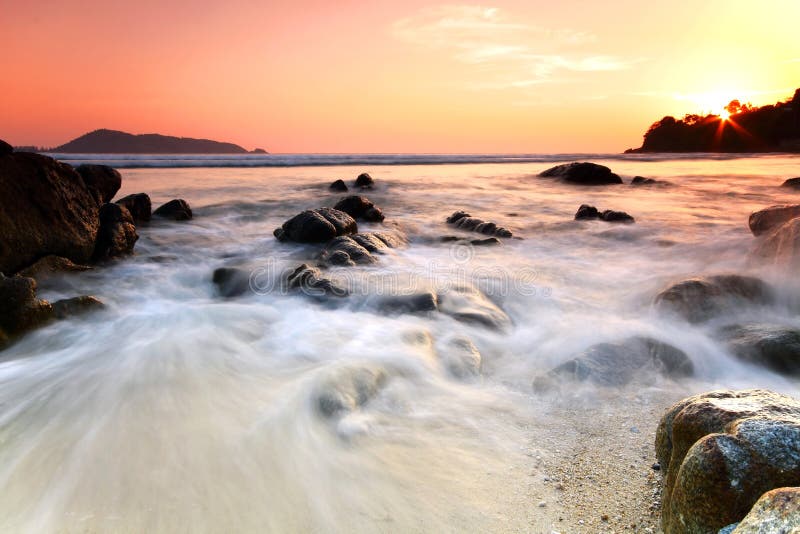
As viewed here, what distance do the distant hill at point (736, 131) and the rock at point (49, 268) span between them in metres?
60.1

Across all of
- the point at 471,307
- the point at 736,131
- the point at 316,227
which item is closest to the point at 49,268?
the point at 316,227

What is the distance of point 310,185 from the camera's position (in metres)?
14.9

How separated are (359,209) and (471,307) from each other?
4.97 meters

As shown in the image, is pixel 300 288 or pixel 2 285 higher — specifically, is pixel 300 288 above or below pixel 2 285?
below

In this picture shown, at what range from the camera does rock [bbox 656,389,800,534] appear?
1.46 meters

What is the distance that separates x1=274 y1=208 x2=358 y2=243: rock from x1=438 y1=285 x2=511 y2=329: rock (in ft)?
8.79

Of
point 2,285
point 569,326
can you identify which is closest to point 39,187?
point 2,285

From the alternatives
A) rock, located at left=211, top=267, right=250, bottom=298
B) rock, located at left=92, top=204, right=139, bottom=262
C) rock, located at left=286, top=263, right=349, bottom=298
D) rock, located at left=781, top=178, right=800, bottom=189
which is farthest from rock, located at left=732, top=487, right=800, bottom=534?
rock, located at left=781, top=178, right=800, bottom=189

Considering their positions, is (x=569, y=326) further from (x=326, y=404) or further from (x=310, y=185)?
(x=310, y=185)

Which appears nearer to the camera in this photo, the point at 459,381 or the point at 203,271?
the point at 459,381

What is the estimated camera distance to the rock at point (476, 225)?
809cm

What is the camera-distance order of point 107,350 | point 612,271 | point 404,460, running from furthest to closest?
point 612,271 → point 107,350 → point 404,460

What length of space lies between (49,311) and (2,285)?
1.23ft

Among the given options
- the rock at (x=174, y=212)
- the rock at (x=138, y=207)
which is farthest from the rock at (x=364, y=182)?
the rock at (x=138, y=207)
